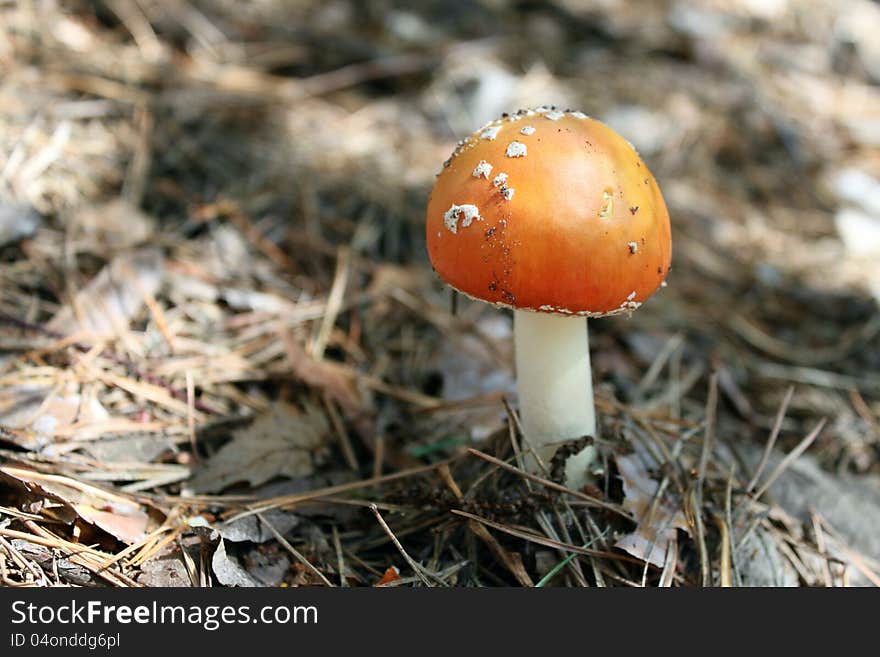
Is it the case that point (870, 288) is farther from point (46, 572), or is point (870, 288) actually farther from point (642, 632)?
point (46, 572)

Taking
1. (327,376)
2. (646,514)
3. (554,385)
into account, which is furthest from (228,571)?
(646,514)

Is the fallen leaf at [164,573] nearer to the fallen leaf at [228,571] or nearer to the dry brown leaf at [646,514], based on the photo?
the fallen leaf at [228,571]

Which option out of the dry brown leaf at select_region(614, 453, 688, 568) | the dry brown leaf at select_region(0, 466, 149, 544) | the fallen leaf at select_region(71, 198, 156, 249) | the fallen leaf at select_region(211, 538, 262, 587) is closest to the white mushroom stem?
the dry brown leaf at select_region(614, 453, 688, 568)

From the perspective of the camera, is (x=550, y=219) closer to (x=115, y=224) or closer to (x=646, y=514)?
(x=646, y=514)

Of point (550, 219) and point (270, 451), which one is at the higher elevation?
point (550, 219)

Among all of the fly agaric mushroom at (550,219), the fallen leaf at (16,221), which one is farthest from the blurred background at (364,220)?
the fly agaric mushroom at (550,219)

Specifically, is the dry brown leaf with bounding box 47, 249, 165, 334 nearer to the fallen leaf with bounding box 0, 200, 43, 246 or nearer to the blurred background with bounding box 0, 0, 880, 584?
the blurred background with bounding box 0, 0, 880, 584
